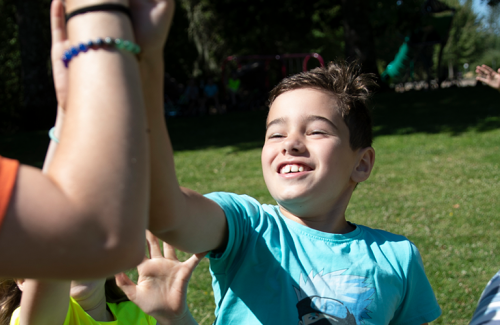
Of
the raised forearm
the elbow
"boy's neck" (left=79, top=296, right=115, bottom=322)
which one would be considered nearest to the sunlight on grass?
"boy's neck" (left=79, top=296, right=115, bottom=322)

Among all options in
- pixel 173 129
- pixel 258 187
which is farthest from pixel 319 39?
pixel 258 187

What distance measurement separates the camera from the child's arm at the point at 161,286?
159 centimetres

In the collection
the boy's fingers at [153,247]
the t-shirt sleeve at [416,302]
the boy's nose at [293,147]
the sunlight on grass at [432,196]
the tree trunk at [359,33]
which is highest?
the tree trunk at [359,33]

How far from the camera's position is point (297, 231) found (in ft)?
5.90

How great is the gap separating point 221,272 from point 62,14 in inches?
42.5

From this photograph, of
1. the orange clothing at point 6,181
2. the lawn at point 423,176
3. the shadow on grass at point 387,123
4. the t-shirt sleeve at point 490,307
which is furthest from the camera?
the shadow on grass at point 387,123

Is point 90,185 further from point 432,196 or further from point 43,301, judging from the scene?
point 432,196

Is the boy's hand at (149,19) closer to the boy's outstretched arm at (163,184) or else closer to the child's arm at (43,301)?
the boy's outstretched arm at (163,184)

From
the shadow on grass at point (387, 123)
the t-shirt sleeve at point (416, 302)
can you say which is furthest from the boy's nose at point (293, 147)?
the shadow on grass at point (387, 123)

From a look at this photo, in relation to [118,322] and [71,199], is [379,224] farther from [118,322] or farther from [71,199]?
[71,199]

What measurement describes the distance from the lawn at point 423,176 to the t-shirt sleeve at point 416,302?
2.80ft

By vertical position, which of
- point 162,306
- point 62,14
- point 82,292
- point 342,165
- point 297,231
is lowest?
point 82,292

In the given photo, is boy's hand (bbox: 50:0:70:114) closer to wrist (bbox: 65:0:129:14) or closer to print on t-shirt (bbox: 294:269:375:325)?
wrist (bbox: 65:0:129:14)

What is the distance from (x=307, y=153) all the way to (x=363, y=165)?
43 centimetres
